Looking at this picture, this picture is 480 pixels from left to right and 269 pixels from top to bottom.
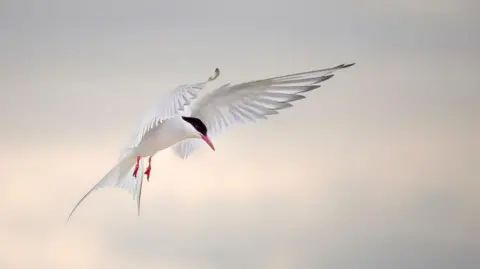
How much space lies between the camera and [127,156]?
1483 millimetres

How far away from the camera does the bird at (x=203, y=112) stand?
1.26m

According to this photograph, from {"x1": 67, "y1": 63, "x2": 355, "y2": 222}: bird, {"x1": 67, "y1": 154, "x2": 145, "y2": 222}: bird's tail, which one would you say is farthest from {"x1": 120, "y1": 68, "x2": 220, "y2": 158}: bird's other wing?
{"x1": 67, "y1": 154, "x2": 145, "y2": 222}: bird's tail

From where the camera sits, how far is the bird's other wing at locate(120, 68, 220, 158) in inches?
51.1

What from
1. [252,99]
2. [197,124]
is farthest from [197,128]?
[252,99]

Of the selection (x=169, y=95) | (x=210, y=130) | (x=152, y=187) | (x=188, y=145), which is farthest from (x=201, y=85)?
(x=152, y=187)

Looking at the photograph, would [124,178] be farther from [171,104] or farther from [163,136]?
[171,104]

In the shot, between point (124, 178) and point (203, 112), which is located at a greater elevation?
point (203, 112)

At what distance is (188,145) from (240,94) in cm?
26

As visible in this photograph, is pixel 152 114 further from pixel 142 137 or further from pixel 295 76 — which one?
pixel 295 76

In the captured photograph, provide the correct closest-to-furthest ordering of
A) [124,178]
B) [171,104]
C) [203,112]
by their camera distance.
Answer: [171,104], [203,112], [124,178]

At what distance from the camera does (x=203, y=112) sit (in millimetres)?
1446

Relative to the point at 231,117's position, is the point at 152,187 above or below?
below

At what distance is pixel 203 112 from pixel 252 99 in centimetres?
14

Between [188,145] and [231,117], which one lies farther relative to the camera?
[188,145]
